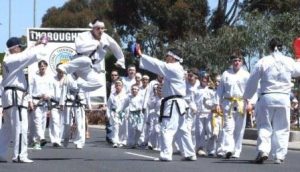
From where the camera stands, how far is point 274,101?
622 inches

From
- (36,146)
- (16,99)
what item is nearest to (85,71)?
(16,99)

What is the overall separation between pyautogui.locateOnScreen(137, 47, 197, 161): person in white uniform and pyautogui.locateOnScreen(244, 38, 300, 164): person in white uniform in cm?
135

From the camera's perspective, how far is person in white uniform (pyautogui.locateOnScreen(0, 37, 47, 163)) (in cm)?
1511

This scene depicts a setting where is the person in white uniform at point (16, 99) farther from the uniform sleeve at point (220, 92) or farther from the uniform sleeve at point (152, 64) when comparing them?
the uniform sleeve at point (220, 92)

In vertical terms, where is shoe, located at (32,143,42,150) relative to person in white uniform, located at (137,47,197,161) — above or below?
below

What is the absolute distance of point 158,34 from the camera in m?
47.2

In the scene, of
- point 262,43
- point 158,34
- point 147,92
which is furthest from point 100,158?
point 158,34

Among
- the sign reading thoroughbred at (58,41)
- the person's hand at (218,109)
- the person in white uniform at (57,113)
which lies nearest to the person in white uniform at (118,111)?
the person in white uniform at (57,113)

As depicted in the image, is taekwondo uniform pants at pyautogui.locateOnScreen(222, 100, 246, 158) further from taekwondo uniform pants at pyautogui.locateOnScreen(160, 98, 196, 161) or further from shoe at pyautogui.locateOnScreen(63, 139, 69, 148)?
shoe at pyautogui.locateOnScreen(63, 139, 69, 148)

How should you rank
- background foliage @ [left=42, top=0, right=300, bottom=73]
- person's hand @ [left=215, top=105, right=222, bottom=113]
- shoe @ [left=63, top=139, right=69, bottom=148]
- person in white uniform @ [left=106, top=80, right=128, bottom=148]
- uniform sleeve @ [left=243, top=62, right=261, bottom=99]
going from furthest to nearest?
background foliage @ [left=42, top=0, right=300, bottom=73], person in white uniform @ [left=106, top=80, right=128, bottom=148], shoe @ [left=63, top=139, right=69, bottom=148], person's hand @ [left=215, top=105, right=222, bottom=113], uniform sleeve @ [left=243, top=62, right=261, bottom=99]

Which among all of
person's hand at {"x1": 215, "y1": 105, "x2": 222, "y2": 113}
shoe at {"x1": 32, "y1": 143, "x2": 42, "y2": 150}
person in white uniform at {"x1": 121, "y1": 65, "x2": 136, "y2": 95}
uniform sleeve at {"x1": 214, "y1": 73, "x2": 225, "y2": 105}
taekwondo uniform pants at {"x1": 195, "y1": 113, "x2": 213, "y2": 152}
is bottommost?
shoe at {"x1": 32, "y1": 143, "x2": 42, "y2": 150}

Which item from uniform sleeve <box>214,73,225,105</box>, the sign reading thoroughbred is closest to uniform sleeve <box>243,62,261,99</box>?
uniform sleeve <box>214,73,225,105</box>

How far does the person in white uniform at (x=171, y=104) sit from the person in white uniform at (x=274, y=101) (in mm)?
1349

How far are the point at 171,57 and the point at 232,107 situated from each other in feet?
6.56
